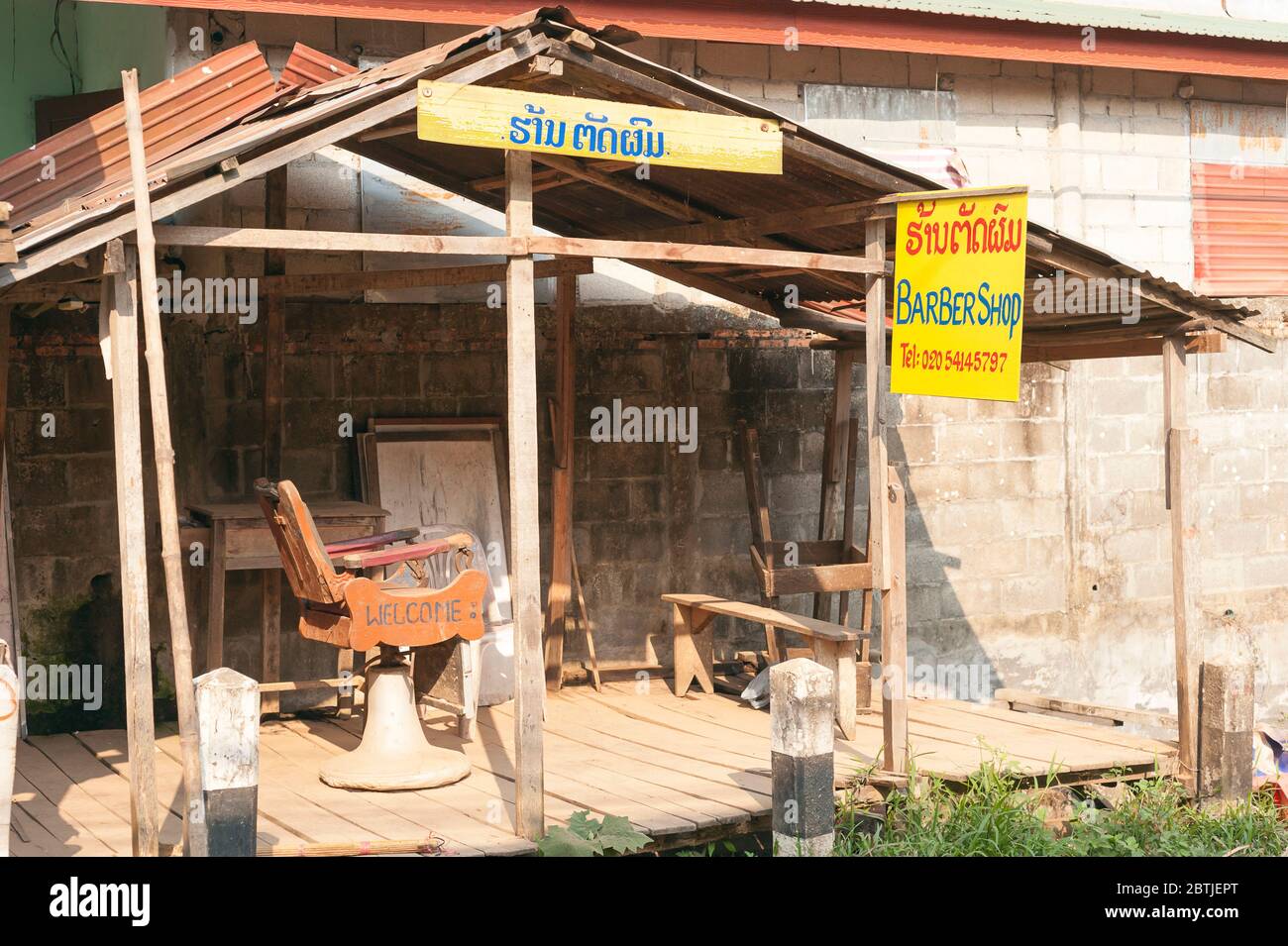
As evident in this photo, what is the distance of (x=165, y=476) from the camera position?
18.9ft

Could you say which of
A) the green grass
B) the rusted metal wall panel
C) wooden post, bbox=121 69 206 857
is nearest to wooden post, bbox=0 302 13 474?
wooden post, bbox=121 69 206 857

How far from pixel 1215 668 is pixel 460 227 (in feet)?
16.4

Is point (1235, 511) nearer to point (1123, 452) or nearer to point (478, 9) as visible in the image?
point (1123, 452)

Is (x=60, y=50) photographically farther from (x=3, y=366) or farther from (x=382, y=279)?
(x=382, y=279)

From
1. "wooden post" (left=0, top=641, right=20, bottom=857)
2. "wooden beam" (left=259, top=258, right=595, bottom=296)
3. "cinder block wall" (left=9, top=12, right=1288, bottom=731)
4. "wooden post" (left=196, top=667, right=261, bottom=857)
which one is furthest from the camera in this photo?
"cinder block wall" (left=9, top=12, right=1288, bottom=731)

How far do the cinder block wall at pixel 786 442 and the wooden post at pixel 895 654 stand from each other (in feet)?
7.00

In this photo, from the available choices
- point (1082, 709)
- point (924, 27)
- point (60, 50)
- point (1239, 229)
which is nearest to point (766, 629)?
point (1082, 709)

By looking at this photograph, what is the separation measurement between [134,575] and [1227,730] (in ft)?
17.2

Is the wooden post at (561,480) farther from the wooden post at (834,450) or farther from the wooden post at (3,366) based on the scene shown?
the wooden post at (3,366)

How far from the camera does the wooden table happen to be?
7965 mm

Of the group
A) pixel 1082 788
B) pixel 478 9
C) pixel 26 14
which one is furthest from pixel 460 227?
pixel 1082 788

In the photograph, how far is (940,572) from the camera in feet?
35.2

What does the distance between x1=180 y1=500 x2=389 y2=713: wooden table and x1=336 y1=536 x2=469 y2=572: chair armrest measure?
0.93 metres

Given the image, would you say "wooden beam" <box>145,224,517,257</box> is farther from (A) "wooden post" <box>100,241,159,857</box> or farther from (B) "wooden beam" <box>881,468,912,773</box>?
(B) "wooden beam" <box>881,468,912,773</box>
